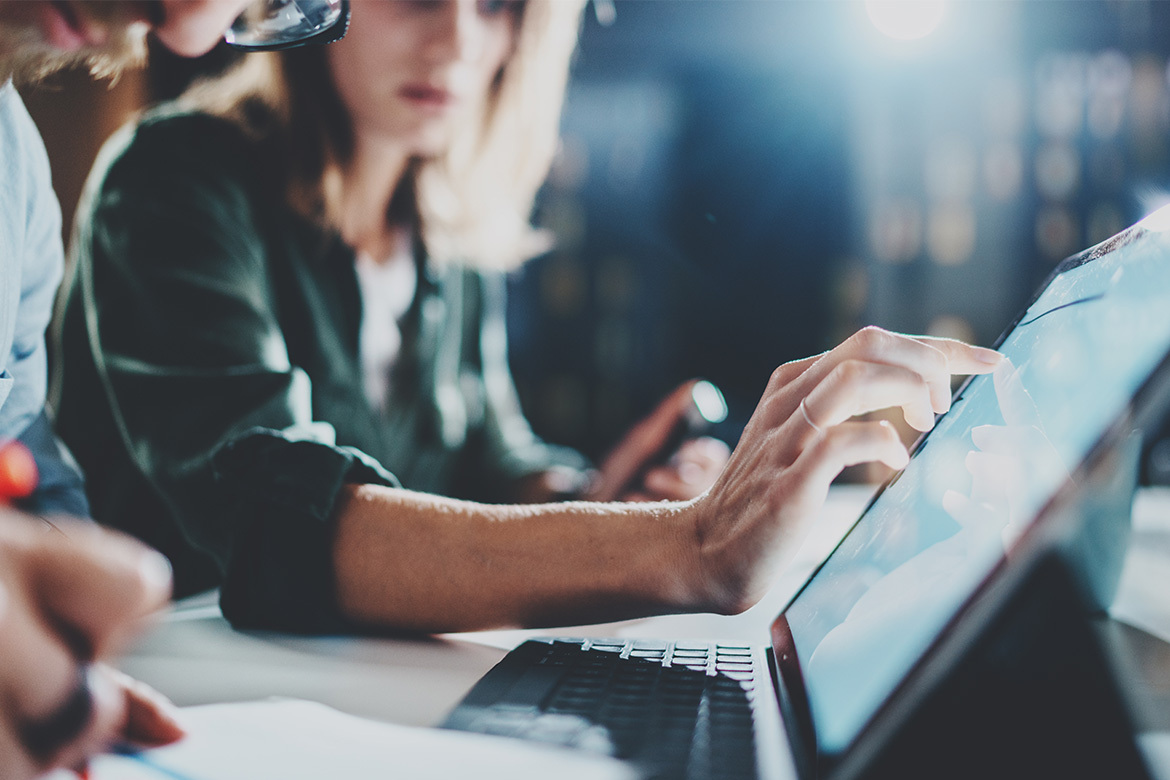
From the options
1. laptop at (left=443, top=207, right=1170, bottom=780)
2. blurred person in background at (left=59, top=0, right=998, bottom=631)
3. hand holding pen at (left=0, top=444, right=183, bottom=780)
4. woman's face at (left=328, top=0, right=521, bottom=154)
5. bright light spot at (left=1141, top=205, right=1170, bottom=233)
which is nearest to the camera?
hand holding pen at (left=0, top=444, right=183, bottom=780)

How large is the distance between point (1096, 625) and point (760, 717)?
0.35 m

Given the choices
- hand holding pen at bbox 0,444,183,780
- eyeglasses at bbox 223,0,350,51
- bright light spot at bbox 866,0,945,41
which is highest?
eyeglasses at bbox 223,0,350,51

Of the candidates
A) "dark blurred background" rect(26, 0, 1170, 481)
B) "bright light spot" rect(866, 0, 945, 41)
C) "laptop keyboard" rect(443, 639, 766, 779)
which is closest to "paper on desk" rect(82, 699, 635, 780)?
"laptop keyboard" rect(443, 639, 766, 779)

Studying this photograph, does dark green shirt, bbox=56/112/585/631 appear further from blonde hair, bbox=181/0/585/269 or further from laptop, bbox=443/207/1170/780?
laptop, bbox=443/207/1170/780

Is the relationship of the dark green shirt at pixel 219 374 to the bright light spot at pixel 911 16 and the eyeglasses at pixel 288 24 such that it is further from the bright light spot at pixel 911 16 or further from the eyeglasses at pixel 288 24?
the bright light spot at pixel 911 16

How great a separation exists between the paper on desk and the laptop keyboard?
0.05 feet

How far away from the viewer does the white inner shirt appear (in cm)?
111

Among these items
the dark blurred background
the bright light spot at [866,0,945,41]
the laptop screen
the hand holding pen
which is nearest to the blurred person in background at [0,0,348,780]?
the hand holding pen

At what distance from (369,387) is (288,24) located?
0.59m

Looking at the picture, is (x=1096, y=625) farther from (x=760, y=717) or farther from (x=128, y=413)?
(x=128, y=413)

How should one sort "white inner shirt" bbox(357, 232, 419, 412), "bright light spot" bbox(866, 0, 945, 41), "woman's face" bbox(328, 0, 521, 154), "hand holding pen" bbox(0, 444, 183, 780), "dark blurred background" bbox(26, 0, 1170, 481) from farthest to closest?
"dark blurred background" bbox(26, 0, 1170, 481), "bright light spot" bbox(866, 0, 945, 41), "white inner shirt" bbox(357, 232, 419, 412), "woman's face" bbox(328, 0, 521, 154), "hand holding pen" bbox(0, 444, 183, 780)

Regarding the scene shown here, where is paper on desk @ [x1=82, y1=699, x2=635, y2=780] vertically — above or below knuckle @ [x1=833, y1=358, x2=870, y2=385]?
below

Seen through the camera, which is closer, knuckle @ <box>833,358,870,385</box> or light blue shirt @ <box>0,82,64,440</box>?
knuckle @ <box>833,358,870,385</box>

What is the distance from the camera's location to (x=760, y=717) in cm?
41
